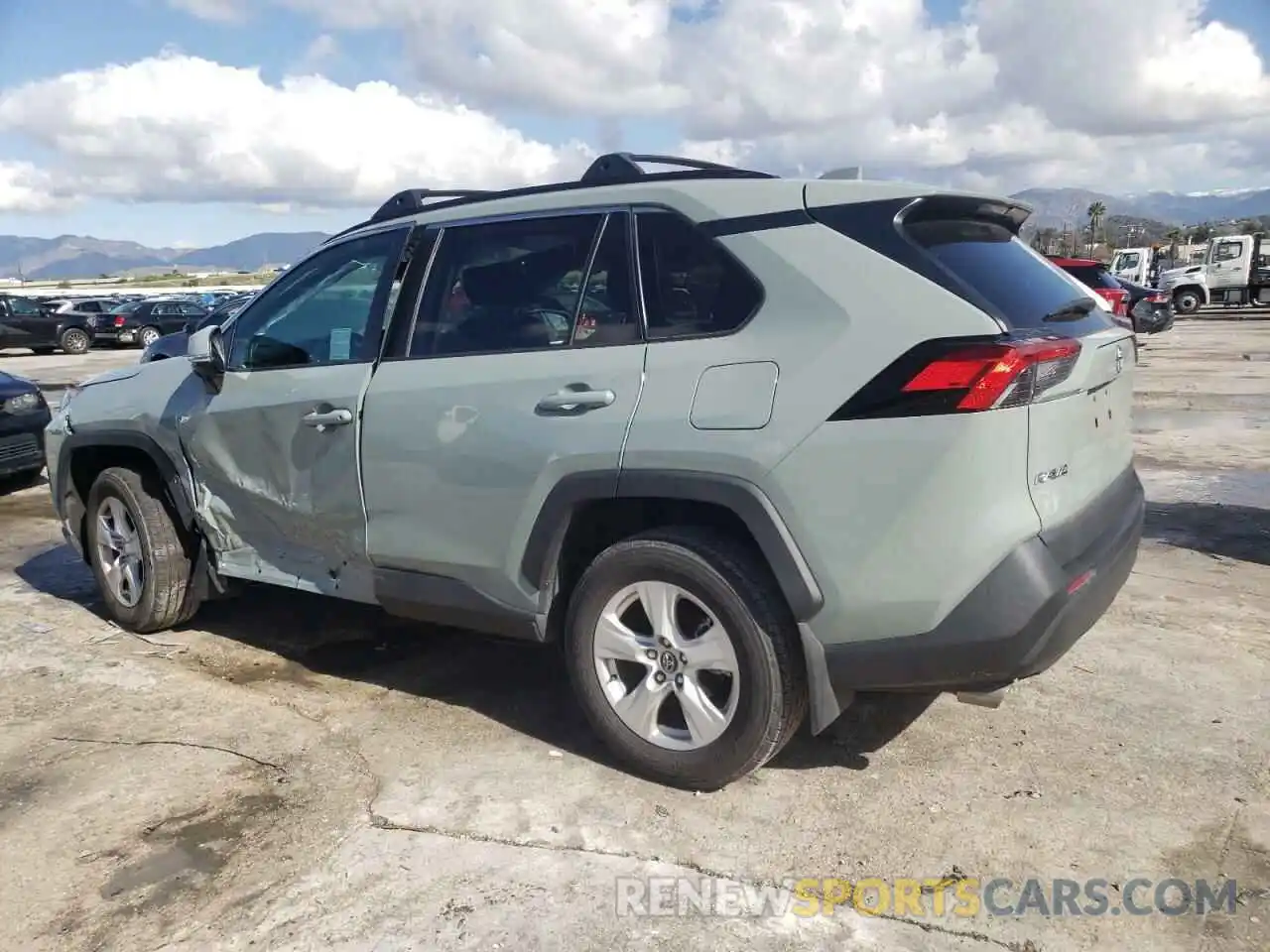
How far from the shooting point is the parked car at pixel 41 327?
27.1 m

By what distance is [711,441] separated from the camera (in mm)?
3000

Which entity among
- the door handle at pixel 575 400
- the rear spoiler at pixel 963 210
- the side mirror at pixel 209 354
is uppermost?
the rear spoiler at pixel 963 210

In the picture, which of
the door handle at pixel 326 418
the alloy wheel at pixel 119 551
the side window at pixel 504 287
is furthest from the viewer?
the alloy wheel at pixel 119 551

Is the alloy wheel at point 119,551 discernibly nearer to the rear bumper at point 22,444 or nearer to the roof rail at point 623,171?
the roof rail at point 623,171

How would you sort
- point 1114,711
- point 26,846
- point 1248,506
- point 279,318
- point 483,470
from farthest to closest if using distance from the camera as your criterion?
point 1248,506 < point 279,318 < point 1114,711 < point 483,470 < point 26,846

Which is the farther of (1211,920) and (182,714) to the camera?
(182,714)

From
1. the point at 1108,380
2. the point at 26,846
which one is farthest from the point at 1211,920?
the point at 26,846

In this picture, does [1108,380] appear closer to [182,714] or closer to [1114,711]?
[1114,711]

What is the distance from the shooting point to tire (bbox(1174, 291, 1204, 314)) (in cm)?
3119

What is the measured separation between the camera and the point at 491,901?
2.75 meters

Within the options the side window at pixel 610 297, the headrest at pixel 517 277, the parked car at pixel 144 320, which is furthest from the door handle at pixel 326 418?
the parked car at pixel 144 320

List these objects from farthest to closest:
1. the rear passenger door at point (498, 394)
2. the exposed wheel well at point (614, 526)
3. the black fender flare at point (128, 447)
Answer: the black fender flare at point (128, 447) → the rear passenger door at point (498, 394) → the exposed wheel well at point (614, 526)

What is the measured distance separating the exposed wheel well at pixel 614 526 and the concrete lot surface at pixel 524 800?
629mm

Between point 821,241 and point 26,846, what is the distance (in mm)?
2932
